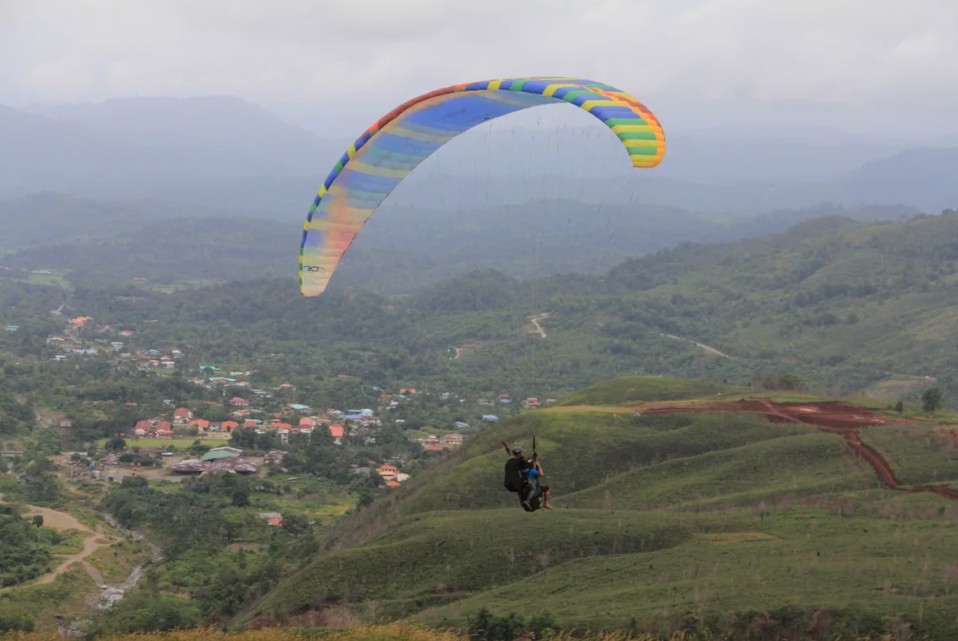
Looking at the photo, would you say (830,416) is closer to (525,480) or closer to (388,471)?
(388,471)

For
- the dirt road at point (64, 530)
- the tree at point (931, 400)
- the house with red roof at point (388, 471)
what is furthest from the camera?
the house with red roof at point (388, 471)

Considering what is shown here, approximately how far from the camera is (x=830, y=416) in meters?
55.9

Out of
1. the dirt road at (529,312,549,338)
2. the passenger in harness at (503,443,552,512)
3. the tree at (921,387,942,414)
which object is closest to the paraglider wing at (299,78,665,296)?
the passenger in harness at (503,443,552,512)

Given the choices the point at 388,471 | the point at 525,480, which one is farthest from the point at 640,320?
the point at 525,480

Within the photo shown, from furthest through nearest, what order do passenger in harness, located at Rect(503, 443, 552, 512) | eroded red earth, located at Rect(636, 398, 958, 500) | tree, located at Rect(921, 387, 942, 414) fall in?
tree, located at Rect(921, 387, 942, 414), eroded red earth, located at Rect(636, 398, 958, 500), passenger in harness, located at Rect(503, 443, 552, 512)

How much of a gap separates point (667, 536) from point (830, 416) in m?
21.2

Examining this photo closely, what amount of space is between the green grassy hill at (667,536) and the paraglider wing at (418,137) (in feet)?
35.8

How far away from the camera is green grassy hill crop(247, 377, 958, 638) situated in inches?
1171

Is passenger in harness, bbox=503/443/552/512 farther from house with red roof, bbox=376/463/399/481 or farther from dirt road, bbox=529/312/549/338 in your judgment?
dirt road, bbox=529/312/549/338

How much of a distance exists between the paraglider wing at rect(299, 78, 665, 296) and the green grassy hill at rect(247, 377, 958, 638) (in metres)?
10.9

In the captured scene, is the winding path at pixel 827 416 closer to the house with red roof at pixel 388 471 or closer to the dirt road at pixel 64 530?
the house with red roof at pixel 388 471

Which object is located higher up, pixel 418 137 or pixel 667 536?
pixel 418 137

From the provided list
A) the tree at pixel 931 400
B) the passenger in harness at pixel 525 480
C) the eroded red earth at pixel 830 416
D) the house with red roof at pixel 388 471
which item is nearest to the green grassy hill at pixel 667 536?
the eroded red earth at pixel 830 416

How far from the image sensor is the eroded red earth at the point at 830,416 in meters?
45.6
